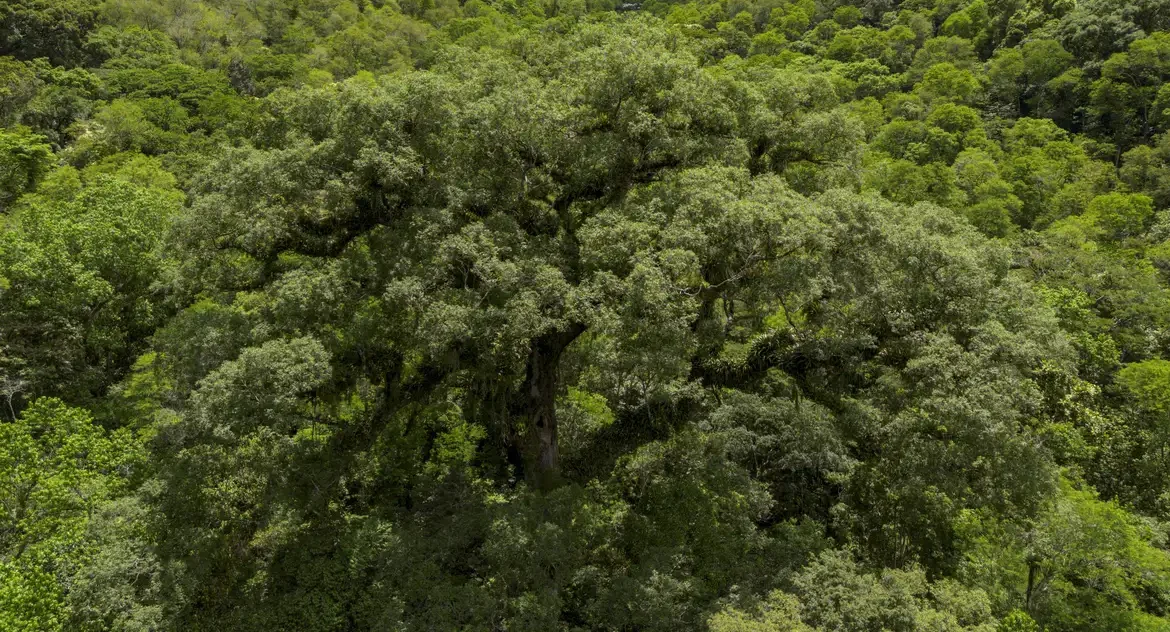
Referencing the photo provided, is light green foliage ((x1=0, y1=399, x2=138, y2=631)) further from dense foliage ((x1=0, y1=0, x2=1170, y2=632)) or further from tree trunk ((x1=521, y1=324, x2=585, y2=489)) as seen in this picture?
tree trunk ((x1=521, y1=324, x2=585, y2=489))

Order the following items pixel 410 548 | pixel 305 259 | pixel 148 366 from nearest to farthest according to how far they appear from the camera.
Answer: pixel 410 548 < pixel 305 259 < pixel 148 366

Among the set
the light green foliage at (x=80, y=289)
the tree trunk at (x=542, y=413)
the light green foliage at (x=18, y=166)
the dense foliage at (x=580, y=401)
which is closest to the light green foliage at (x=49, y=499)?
the dense foliage at (x=580, y=401)

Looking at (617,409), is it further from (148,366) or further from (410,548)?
(148,366)

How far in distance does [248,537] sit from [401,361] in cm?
413

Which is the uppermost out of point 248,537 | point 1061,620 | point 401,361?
point 401,361

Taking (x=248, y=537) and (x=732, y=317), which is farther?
(x=732, y=317)

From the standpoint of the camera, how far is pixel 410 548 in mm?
11672

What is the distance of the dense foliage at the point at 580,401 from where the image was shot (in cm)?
1121

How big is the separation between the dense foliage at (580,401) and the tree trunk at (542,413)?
0.30 feet

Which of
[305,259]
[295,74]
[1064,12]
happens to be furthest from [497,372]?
[1064,12]

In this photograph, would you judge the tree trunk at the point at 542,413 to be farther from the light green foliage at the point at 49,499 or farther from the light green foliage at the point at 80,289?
the light green foliage at the point at 80,289

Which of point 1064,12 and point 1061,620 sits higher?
point 1064,12

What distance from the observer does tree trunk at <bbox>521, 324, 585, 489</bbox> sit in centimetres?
1447

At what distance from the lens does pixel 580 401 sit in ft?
55.0
